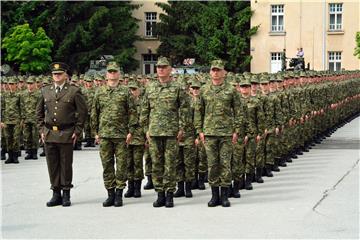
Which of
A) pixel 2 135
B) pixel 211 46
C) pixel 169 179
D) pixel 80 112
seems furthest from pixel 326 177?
pixel 211 46

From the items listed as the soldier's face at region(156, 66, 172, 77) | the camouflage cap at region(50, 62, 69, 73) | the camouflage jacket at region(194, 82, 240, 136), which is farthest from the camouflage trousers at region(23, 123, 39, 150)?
the camouflage jacket at region(194, 82, 240, 136)

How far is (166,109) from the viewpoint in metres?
Answer: 11.3

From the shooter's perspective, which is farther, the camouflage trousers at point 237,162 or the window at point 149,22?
the window at point 149,22

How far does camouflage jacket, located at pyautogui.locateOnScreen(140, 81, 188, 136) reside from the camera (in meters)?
11.2

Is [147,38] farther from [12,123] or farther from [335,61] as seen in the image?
[12,123]

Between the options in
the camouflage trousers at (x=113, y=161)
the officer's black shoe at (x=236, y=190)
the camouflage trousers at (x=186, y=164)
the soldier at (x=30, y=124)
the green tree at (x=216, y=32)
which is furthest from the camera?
the green tree at (x=216, y=32)

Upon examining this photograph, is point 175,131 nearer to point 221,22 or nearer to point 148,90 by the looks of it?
point 148,90

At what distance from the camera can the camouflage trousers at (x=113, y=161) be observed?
1141cm

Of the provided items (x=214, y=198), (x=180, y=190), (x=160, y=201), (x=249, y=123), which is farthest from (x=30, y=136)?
(x=214, y=198)

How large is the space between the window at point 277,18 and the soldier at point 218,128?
4174 cm

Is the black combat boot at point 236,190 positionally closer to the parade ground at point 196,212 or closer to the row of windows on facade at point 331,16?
the parade ground at point 196,212

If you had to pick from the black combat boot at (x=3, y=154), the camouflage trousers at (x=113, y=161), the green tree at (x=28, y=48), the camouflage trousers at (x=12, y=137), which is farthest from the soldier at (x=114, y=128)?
the green tree at (x=28, y=48)

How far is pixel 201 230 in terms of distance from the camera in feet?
30.9

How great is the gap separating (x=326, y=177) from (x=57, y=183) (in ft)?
17.2
